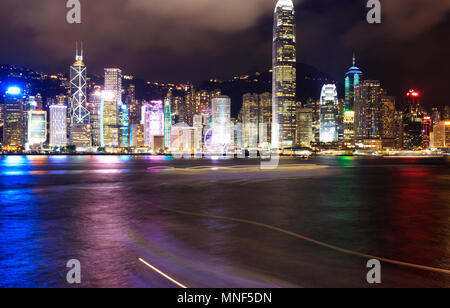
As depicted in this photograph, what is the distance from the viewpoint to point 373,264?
33.9ft

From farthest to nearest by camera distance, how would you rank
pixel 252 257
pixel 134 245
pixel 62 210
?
pixel 62 210, pixel 134 245, pixel 252 257

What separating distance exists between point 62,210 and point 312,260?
1544 cm

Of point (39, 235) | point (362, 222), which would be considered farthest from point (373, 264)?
point (39, 235)

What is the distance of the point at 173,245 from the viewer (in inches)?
493

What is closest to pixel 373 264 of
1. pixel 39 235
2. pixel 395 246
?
pixel 395 246

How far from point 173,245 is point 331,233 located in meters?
6.25
